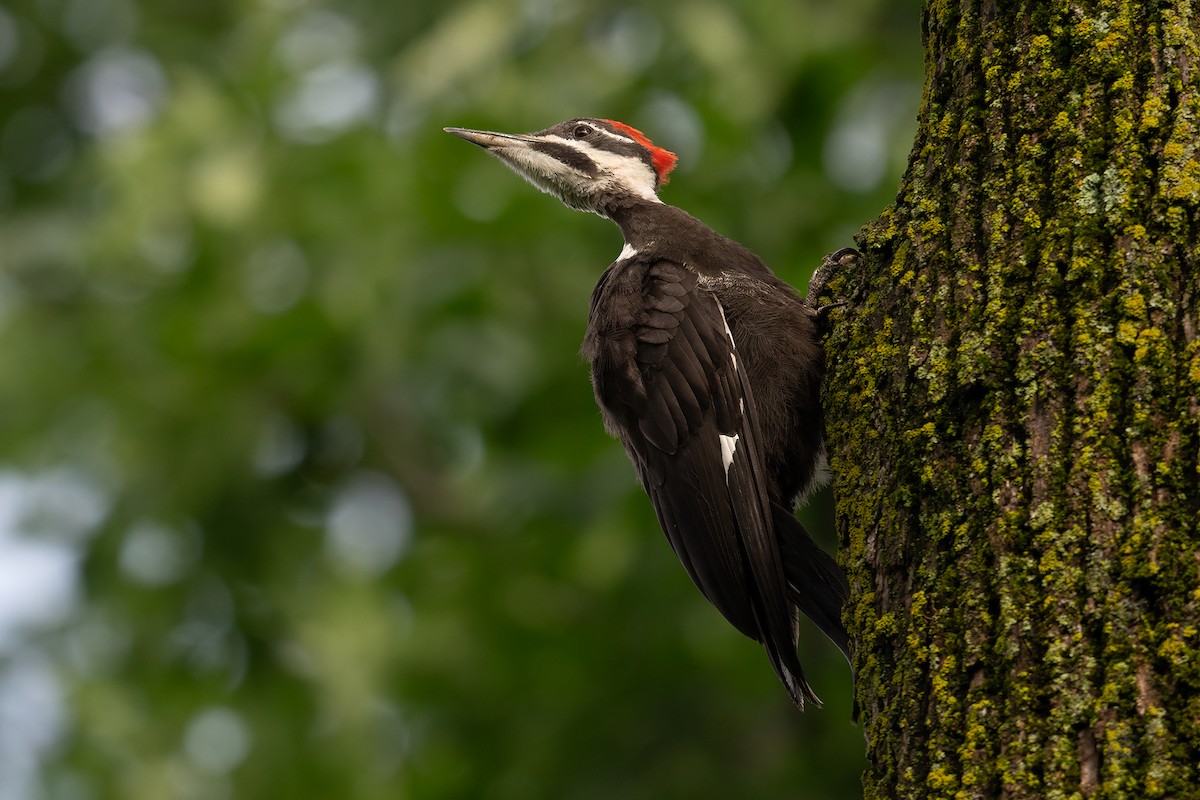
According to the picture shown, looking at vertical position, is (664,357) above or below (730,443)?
above

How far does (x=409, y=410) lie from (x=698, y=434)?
15.8ft

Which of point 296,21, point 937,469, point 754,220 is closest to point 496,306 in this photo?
point 754,220

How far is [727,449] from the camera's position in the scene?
3273 millimetres

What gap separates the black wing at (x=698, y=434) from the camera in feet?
10.4

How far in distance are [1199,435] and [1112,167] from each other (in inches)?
18.6

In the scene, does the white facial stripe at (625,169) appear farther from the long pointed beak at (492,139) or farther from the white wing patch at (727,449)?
the white wing patch at (727,449)

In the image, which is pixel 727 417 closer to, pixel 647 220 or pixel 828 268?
pixel 828 268

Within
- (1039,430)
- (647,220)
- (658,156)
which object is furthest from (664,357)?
(1039,430)

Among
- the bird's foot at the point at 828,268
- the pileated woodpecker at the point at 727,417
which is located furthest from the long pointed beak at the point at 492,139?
the bird's foot at the point at 828,268

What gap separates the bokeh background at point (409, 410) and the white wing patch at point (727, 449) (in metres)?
1.60

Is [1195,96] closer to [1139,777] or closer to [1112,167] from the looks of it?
[1112,167]

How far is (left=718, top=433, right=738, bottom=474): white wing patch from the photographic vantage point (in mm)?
3254

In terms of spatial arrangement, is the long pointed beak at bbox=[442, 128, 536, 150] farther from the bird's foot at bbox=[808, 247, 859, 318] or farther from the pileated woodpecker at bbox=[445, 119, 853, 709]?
the bird's foot at bbox=[808, 247, 859, 318]

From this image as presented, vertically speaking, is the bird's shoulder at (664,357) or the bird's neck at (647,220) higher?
the bird's neck at (647,220)
